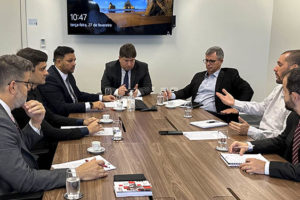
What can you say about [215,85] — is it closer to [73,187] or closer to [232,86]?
[232,86]

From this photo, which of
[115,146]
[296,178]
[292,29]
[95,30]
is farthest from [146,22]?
[296,178]

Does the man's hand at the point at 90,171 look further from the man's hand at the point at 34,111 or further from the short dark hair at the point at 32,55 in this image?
the short dark hair at the point at 32,55

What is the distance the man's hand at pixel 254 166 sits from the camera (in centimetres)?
214

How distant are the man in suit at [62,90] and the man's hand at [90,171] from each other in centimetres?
192

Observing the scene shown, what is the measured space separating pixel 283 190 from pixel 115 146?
123 cm

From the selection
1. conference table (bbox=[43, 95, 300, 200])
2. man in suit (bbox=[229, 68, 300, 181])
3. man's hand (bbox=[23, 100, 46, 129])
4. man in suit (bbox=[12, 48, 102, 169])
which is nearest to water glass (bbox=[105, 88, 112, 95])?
man in suit (bbox=[12, 48, 102, 169])

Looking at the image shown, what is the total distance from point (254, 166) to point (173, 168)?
508 millimetres

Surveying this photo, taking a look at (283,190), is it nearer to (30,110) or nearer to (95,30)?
(30,110)

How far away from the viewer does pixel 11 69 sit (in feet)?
6.61

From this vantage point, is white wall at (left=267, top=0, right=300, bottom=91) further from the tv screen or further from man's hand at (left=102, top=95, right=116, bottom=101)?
man's hand at (left=102, top=95, right=116, bottom=101)

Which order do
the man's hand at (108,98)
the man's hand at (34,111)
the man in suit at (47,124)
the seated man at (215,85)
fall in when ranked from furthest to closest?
the seated man at (215,85)
the man's hand at (108,98)
the man in suit at (47,124)
the man's hand at (34,111)

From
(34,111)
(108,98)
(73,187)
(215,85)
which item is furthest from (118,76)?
(73,187)

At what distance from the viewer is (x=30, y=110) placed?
8.02 feet

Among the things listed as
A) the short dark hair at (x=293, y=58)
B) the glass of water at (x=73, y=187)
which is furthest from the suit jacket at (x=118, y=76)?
the glass of water at (x=73, y=187)
